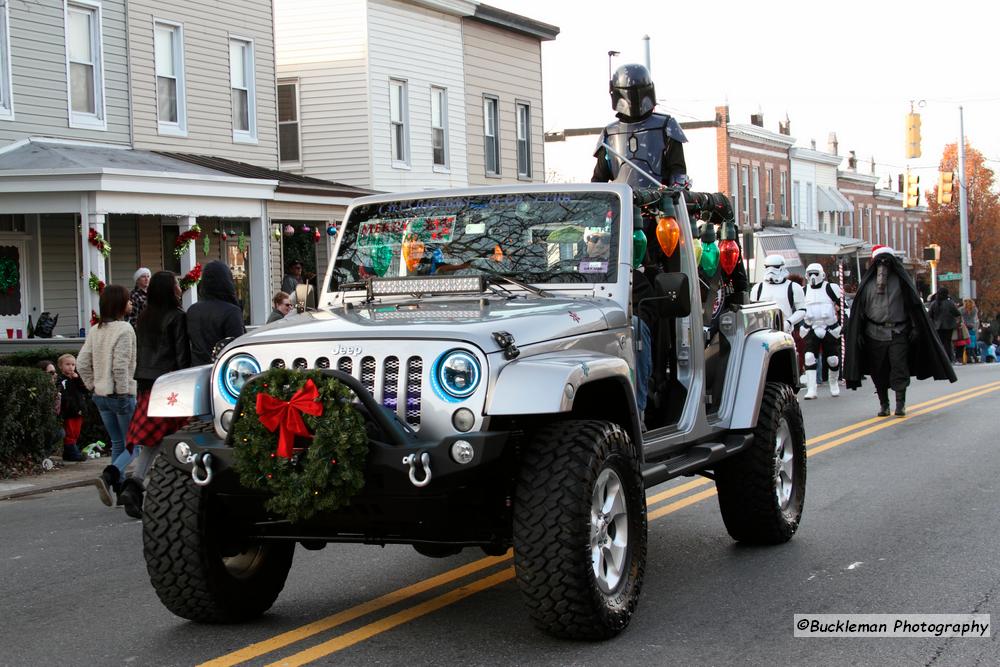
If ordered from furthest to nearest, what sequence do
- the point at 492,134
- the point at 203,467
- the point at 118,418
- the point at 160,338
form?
the point at 492,134, the point at 118,418, the point at 160,338, the point at 203,467

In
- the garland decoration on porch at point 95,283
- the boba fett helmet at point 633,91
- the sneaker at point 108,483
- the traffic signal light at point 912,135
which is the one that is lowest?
the sneaker at point 108,483

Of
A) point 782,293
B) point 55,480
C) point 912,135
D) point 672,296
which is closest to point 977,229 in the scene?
point 912,135

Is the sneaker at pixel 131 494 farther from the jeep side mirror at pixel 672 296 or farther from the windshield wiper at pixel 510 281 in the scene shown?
the jeep side mirror at pixel 672 296

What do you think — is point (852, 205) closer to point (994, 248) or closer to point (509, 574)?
point (994, 248)

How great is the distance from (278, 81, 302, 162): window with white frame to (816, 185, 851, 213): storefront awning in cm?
4043

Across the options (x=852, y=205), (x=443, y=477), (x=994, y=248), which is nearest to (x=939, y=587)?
(x=443, y=477)

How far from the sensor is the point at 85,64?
67.1 ft

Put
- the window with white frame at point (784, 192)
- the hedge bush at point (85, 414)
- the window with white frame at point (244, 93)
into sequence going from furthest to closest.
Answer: the window with white frame at point (784, 192) < the window with white frame at point (244, 93) < the hedge bush at point (85, 414)

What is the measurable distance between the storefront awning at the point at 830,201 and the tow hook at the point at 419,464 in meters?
60.8

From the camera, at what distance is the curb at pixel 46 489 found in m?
11.7

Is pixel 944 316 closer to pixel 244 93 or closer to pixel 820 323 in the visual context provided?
pixel 820 323

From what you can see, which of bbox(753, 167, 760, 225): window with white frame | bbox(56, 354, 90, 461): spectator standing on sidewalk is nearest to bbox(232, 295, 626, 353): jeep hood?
bbox(56, 354, 90, 461): spectator standing on sidewalk

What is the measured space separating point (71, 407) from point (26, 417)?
926 mm

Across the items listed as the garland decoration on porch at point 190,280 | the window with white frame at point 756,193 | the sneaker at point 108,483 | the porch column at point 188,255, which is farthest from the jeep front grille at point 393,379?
the window with white frame at point 756,193
